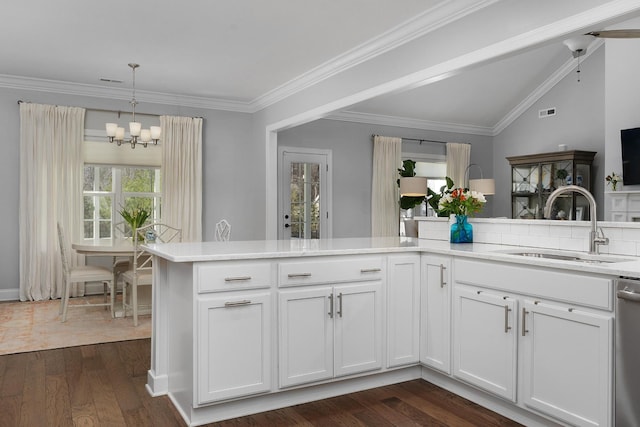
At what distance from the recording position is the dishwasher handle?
2.00 metres

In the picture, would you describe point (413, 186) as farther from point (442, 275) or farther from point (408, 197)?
point (442, 275)

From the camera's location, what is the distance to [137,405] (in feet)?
9.29

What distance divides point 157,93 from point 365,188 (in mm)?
3320

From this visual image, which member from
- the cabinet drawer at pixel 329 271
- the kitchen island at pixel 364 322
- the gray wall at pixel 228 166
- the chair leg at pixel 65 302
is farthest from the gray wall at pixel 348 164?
the cabinet drawer at pixel 329 271

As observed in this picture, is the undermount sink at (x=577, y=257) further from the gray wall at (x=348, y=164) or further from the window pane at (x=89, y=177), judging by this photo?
the window pane at (x=89, y=177)

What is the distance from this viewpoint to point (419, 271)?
128 inches

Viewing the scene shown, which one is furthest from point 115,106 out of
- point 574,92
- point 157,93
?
point 574,92

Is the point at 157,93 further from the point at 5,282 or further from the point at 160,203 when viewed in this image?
the point at 5,282

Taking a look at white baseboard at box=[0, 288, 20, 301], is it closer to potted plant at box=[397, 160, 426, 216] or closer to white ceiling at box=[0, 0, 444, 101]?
white ceiling at box=[0, 0, 444, 101]

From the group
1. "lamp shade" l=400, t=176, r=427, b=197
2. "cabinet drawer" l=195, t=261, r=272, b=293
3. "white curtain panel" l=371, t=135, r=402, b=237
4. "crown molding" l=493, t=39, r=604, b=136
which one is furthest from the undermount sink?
"crown molding" l=493, t=39, r=604, b=136

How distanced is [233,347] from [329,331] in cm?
58

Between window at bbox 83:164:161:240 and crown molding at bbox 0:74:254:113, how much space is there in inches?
35.2

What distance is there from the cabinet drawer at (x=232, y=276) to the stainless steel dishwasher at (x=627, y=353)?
1.65 metres

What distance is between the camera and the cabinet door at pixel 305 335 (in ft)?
9.11
